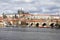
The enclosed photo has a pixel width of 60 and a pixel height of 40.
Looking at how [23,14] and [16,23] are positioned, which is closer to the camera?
[16,23]

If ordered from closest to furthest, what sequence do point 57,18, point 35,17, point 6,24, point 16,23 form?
point 6,24, point 16,23, point 57,18, point 35,17

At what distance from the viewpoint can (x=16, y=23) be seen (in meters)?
51.6

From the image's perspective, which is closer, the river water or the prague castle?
the river water

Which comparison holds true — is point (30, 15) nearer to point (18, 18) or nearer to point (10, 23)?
point (18, 18)

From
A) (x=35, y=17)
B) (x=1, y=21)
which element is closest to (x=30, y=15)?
(x=35, y=17)

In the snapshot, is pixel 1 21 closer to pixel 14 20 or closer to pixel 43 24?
pixel 14 20

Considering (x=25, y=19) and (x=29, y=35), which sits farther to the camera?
(x=25, y=19)

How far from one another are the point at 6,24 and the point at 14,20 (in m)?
5.72

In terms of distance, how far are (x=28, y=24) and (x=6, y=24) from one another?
187 inches

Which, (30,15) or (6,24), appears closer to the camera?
(6,24)

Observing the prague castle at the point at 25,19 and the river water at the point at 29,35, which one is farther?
the prague castle at the point at 25,19

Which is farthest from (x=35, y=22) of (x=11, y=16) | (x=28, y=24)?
(x=11, y=16)

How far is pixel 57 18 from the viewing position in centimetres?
5503

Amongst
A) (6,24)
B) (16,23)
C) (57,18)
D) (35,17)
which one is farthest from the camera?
(35,17)
